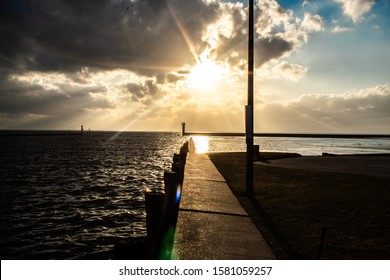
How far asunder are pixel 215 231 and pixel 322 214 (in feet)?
9.57

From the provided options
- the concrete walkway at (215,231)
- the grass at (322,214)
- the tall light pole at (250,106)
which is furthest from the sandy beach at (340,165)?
the concrete walkway at (215,231)

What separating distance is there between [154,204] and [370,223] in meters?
4.44

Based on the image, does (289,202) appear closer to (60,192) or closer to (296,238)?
(296,238)

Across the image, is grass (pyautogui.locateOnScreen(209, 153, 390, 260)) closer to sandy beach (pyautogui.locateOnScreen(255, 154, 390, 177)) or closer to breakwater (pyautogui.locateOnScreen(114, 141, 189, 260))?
breakwater (pyautogui.locateOnScreen(114, 141, 189, 260))

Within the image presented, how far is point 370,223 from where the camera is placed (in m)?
6.08

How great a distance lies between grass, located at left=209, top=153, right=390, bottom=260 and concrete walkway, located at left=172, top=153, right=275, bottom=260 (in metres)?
0.29

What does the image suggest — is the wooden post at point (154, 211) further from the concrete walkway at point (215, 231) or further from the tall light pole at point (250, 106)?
the tall light pole at point (250, 106)

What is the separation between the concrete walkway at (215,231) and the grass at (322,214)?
11.5 inches

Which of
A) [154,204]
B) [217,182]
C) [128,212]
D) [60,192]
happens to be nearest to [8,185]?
[60,192]

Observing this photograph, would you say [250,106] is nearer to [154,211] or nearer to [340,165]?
[154,211]

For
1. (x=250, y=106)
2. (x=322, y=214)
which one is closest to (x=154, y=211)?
(x=322, y=214)

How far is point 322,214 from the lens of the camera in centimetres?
671

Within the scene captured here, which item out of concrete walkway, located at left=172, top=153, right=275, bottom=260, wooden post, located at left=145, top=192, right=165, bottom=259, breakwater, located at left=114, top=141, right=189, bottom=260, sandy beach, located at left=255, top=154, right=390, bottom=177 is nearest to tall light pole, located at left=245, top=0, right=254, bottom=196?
concrete walkway, located at left=172, top=153, right=275, bottom=260

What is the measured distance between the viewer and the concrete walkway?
4.31 meters
